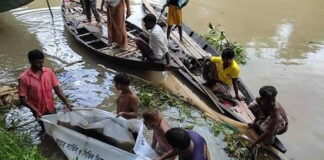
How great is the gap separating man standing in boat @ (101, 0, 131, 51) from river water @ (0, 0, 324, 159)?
508 millimetres

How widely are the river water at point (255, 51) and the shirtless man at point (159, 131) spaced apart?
250 cm

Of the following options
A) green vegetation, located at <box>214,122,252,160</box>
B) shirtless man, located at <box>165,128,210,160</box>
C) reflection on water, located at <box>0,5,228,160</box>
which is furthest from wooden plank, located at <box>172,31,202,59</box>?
shirtless man, located at <box>165,128,210,160</box>

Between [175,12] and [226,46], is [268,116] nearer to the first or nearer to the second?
[175,12]

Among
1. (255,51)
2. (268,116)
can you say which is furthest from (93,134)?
(255,51)

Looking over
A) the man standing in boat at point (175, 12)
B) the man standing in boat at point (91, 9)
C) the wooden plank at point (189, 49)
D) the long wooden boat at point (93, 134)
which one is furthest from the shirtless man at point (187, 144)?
the man standing in boat at point (91, 9)

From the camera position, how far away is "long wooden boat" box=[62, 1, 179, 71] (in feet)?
23.6

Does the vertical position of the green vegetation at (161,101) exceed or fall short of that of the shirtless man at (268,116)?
it falls short

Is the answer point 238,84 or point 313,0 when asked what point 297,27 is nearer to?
point 313,0

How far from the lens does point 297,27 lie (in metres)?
11.1

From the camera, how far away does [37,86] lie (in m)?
4.83

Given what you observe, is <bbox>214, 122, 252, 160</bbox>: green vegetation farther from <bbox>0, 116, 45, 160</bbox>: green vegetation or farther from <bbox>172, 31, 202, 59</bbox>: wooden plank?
<bbox>0, 116, 45, 160</bbox>: green vegetation

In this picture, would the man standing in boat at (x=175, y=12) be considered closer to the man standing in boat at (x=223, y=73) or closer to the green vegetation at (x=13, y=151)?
the man standing in boat at (x=223, y=73)

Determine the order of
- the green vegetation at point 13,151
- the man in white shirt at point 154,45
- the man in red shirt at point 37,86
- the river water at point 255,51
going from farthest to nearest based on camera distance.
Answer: the river water at point 255,51 < the man in white shirt at point 154,45 < the man in red shirt at point 37,86 < the green vegetation at point 13,151

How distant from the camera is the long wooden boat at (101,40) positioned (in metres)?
7.21
